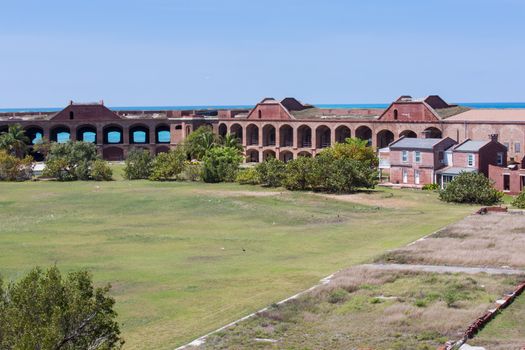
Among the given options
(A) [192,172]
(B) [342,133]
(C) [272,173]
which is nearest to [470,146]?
(C) [272,173]

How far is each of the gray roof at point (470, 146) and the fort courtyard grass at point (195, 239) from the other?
600 cm

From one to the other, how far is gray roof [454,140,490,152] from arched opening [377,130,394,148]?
Result: 1873 cm

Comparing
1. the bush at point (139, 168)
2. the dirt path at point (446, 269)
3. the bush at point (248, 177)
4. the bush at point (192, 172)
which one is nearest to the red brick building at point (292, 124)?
the bush at point (248, 177)

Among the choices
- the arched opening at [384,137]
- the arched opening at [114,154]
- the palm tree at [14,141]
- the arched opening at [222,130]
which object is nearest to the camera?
the arched opening at [384,137]

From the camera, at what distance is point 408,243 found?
148 ft

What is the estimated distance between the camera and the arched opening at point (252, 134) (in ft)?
353

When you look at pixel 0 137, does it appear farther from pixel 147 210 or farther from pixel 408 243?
pixel 408 243

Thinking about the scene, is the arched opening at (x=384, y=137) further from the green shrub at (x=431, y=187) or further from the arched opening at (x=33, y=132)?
the arched opening at (x=33, y=132)

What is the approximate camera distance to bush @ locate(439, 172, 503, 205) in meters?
63.3

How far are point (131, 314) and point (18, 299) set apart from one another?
11.0m

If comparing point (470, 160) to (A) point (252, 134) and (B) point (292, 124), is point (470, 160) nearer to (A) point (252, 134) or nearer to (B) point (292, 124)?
(B) point (292, 124)

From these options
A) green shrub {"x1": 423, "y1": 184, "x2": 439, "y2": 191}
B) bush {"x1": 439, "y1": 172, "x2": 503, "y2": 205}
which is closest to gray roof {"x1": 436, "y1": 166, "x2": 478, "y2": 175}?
green shrub {"x1": 423, "y1": 184, "x2": 439, "y2": 191}

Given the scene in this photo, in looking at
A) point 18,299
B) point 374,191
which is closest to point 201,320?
point 18,299

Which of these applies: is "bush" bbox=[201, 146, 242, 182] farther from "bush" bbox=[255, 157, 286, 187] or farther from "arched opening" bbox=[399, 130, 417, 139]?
"arched opening" bbox=[399, 130, 417, 139]
